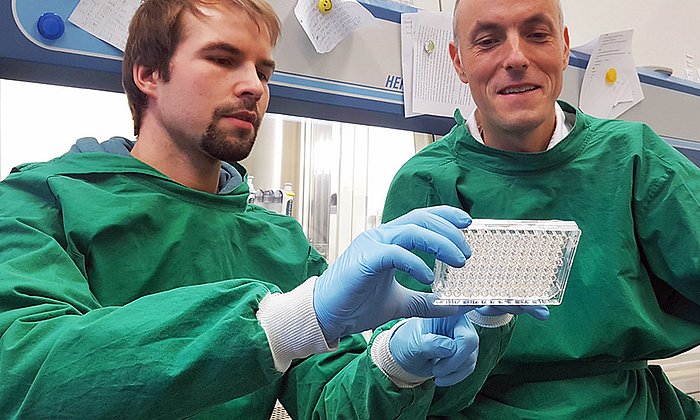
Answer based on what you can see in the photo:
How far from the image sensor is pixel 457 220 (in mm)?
735

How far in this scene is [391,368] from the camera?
0.85 metres

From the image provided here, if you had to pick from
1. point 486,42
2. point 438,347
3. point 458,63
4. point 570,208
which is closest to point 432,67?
point 458,63

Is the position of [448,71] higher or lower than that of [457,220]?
higher

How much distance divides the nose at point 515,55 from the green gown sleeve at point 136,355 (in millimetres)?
696

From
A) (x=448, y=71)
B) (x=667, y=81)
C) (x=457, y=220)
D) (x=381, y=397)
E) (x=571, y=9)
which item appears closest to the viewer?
(x=457, y=220)

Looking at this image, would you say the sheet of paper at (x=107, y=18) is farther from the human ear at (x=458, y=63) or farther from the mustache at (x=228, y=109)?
the human ear at (x=458, y=63)

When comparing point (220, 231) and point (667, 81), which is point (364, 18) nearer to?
point (220, 231)

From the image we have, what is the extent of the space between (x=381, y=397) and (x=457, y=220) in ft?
Result: 0.97

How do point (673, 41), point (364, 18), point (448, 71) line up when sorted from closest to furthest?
point (364, 18) < point (448, 71) < point (673, 41)

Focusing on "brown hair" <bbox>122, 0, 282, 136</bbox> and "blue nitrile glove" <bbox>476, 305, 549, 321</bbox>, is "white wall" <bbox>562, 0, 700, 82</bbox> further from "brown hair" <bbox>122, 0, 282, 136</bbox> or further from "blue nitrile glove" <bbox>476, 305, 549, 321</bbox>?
"blue nitrile glove" <bbox>476, 305, 549, 321</bbox>

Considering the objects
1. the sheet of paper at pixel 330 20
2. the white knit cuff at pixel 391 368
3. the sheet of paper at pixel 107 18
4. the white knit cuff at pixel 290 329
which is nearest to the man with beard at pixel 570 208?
the white knit cuff at pixel 391 368

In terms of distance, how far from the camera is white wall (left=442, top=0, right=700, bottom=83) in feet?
8.44

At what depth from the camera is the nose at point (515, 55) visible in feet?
3.76

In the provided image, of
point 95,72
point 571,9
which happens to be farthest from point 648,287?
point 571,9
